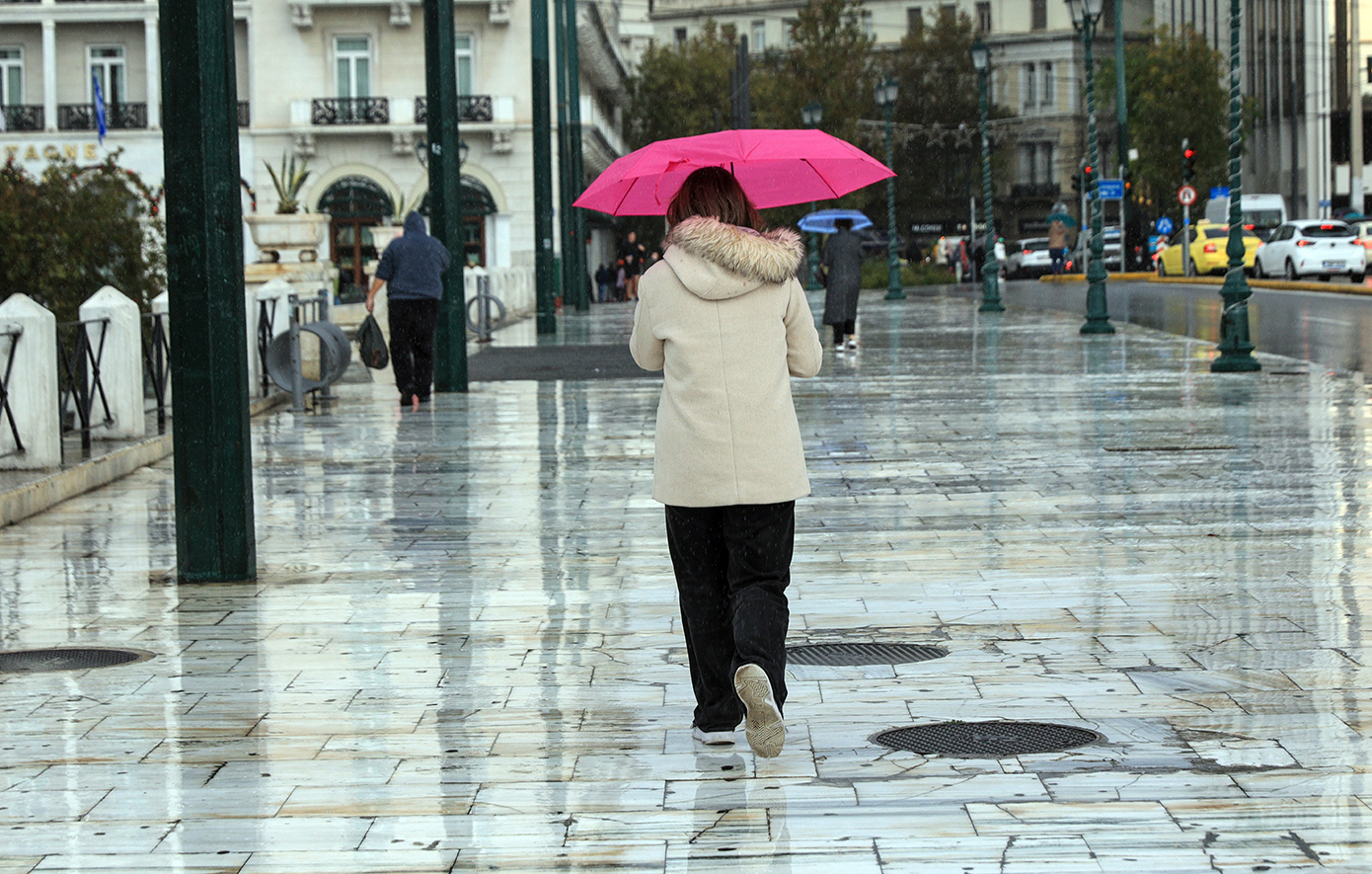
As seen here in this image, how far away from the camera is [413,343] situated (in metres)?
16.6

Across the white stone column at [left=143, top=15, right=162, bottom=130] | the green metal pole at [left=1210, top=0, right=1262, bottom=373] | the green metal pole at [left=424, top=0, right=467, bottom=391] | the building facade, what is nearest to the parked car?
the building facade

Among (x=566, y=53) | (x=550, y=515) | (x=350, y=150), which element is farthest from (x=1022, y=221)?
(x=550, y=515)

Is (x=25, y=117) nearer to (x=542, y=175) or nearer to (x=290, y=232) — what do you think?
(x=542, y=175)

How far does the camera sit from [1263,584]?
7516 mm

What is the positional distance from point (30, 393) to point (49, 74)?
156 ft

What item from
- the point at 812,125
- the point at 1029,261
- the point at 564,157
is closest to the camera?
the point at 564,157

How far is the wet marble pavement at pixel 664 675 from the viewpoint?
4418 mm

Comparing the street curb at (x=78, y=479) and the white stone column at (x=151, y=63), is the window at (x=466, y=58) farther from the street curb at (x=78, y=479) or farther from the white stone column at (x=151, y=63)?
the street curb at (x=78, y=479)

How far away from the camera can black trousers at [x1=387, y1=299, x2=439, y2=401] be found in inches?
647

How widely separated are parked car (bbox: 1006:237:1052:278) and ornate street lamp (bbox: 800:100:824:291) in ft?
25.9

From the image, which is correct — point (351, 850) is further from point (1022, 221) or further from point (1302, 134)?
point (1022, 221)

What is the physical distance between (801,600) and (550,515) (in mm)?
2797

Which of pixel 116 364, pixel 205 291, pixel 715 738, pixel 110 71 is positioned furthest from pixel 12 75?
pixel 715 738

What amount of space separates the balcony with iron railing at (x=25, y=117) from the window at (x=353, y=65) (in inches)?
361
